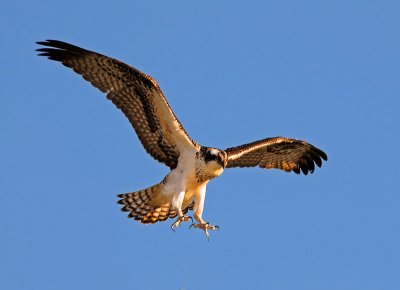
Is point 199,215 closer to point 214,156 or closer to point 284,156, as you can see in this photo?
point 214,156

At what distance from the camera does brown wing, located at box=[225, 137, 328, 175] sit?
63.8 feet

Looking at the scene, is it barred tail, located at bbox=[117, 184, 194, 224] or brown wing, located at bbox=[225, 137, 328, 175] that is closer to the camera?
barred tail, located at bbox=[117, 184, 194, 224]

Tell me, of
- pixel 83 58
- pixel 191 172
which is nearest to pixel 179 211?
pixel 191 172

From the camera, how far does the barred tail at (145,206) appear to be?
712 inches

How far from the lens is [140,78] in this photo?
1711cm

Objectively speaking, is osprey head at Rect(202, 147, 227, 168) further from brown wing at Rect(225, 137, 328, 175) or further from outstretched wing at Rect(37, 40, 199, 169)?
brown wing at Rect(225, 137, 328, 175)

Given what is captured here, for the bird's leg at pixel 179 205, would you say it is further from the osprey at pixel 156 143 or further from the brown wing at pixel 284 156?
the brown wing at pixel 284 156

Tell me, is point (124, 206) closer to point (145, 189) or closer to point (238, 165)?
point (145, 189)

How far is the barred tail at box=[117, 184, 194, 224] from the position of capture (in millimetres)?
18094

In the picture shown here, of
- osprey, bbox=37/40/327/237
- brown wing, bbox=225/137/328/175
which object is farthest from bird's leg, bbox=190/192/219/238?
brown wing, bbox=225/137/328/175

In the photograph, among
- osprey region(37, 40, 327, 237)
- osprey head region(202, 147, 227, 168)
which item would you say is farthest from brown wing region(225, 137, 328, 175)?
osprey head region(202, 147, 227, 168)

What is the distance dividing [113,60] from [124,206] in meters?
2.54

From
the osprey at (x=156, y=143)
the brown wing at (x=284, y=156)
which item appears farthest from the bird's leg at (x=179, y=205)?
the brown wing at (x=284, y=156)

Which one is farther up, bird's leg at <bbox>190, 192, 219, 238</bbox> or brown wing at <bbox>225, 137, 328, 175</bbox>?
brown wing at <bbox>225, 137, 328, 175</bbox>
